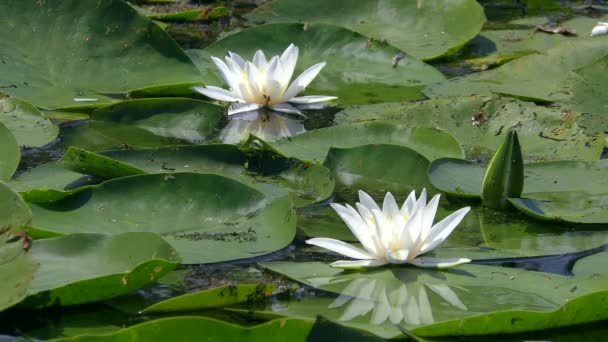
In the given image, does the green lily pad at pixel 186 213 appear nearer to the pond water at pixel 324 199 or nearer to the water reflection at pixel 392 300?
the pond water at pixel 324 199

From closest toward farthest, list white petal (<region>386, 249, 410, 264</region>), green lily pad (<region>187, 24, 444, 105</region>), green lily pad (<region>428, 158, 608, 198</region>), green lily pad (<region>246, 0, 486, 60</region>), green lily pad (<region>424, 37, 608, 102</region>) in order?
white petal (<region>386, 249, 410, 264</region>) < green lily pad (<region>428, 158, 608, 198</region>) < green lily pad (<region>424, 37, 608, 102</region>) < green lily pad (<region>187, 24, 444, 105</region>) < green lily pad (<region>246, 0, 486, 60</region>)

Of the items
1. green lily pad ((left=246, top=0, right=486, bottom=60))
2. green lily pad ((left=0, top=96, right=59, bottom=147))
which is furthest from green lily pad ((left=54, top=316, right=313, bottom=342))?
green lily pad ((left=246, top=0, right=486, bottom=60))

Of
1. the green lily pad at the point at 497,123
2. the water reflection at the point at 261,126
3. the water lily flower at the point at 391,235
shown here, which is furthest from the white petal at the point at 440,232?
the water reflection at the point at 261,126

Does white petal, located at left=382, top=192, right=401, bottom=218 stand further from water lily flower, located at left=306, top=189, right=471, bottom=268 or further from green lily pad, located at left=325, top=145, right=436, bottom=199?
green lily pad, located at left=325, top=145, right=436, bottom=199

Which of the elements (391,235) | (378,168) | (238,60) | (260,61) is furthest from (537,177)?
(238,60)

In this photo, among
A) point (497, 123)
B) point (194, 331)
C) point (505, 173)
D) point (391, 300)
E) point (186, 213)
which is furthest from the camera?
point (497, 123)

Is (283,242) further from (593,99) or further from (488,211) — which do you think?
(593,99)

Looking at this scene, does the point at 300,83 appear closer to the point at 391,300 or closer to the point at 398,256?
the point at 398,256
